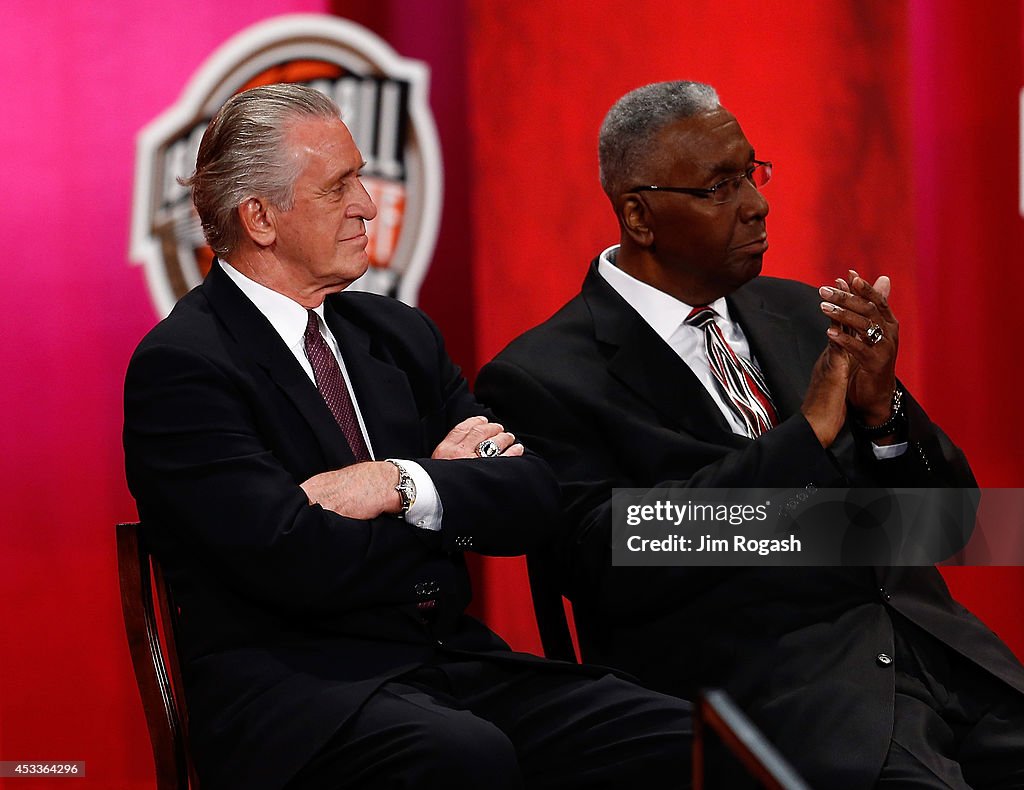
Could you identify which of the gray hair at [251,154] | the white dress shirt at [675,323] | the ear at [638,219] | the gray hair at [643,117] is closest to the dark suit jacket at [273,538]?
the gray hair at [251,154]

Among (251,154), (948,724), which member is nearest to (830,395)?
(948,724)

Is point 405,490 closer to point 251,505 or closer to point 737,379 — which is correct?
point 251,505

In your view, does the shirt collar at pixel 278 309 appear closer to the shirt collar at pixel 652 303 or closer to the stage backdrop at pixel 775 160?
the shirt collar at pixel 652 303

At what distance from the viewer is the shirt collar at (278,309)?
2.59 m

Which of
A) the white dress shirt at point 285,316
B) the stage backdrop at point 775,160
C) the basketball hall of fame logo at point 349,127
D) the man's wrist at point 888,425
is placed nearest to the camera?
the white dress shirt at point 285,316

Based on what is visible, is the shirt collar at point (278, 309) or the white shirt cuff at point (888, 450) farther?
the white shirt cuff at point (888, 450)

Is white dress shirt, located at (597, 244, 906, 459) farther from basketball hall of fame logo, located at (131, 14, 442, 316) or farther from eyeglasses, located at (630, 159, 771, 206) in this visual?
basketball hall of fame logo, located at (131, 14, 442, 316)

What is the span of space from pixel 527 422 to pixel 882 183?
1.67 m

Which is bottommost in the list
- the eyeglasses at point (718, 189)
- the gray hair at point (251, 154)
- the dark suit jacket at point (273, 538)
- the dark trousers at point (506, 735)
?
the dark trousers at point (506, 735)

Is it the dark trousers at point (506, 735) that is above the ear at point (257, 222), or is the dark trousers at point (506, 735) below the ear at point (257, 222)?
below

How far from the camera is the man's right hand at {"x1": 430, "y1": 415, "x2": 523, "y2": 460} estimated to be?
2576 mm

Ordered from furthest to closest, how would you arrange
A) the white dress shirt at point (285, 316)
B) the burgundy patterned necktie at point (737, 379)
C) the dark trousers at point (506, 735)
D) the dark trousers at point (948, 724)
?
1. the burgundy patterned necktie at point (737, 379)
2. the white dress shirt at point (285, 316)
3. the dark trousers at point (948, 724)
4. the dark trousers at point (506, 735)

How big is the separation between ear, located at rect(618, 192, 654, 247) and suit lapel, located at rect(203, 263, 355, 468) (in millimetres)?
812

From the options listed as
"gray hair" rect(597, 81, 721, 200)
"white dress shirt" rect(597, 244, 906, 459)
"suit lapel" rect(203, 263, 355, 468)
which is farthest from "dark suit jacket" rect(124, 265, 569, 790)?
"gray hair" rect(597, 81, 721, 200)
